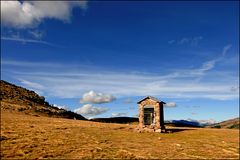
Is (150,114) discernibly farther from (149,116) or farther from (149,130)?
(149,130)

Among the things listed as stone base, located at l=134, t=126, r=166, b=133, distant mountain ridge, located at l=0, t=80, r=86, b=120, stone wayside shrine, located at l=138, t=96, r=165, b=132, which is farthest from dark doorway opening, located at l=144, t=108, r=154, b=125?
distant mountain ridge, located at l=0, t=80, r=86, b=120

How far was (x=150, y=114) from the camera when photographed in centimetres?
5891

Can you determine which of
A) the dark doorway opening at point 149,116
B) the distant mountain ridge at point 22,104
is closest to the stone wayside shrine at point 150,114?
the dark doorway opening at point 149,116

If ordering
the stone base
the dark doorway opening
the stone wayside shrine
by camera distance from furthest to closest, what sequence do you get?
the dark doorway opening < the stone wayside shrine < the stone base

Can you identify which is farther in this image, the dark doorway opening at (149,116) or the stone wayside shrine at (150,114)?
the dark doorway opening at (149,116)

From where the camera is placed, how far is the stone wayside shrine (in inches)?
2281

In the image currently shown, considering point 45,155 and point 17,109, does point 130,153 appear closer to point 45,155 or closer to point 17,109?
point 45,155

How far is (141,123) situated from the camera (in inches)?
2323

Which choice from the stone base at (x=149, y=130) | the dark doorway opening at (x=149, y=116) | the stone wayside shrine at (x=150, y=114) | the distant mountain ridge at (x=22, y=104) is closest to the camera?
the stone base at (x=149, y=130)

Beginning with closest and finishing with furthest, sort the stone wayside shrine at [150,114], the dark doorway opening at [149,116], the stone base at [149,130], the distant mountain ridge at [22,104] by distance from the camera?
the stone base at [149,130]
the stone wayside shrine at [150,114]
the dark doorway opening at [149,116]
the distant mountain ridge at [22,104]

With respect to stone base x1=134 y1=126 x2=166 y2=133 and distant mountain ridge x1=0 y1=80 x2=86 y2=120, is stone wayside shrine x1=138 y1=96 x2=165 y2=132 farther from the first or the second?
distant mountain ridge x1=0 y1=80 x2=86 y2=120

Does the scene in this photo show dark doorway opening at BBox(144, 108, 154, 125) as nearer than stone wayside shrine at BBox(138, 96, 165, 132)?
No

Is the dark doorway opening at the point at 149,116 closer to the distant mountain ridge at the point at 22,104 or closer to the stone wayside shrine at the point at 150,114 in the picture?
the stone wayside shrine at the point at 150,114

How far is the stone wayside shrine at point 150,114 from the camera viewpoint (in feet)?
190
